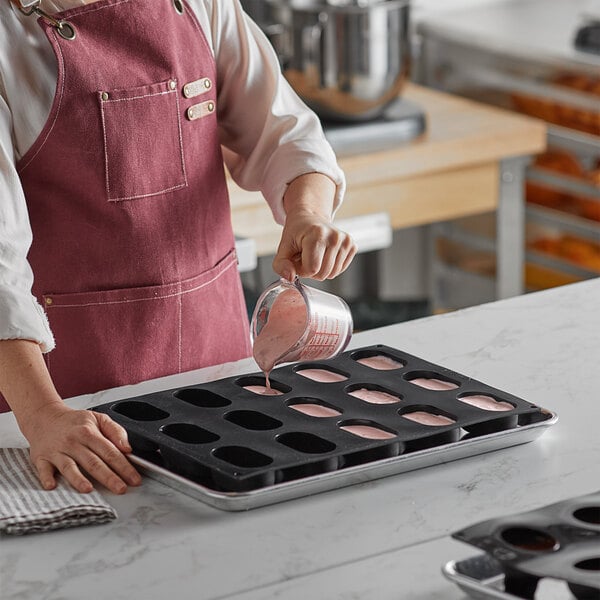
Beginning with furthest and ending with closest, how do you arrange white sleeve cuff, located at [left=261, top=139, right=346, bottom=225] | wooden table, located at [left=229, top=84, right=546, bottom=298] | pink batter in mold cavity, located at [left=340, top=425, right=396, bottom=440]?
wooden table, located at [left=229, top=84, right=546, bottom=298] < white sleeve cuff, located at [left=261, top=139, right=346, bottom=225] < pink batter in mold cavity, located at [left=340, top=425, right=396, bottom=440]

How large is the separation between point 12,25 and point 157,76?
0.20 metres

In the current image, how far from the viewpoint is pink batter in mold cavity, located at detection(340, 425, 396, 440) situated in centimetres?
124

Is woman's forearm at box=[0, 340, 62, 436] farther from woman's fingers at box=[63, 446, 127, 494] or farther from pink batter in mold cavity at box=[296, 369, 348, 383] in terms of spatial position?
pink batter in mold cavity at box=[296, 369, 348, 383]

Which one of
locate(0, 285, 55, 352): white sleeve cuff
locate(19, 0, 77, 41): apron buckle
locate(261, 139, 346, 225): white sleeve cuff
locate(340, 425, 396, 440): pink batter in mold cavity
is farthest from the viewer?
locate(261, 139, 346, 225): white sleeve cuff

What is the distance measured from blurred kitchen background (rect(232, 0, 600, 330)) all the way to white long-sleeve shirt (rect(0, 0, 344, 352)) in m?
0.54

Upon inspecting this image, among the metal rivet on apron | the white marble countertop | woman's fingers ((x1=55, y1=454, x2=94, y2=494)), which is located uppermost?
the metal rivet on apron

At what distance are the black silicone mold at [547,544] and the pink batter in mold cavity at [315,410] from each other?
306 mm

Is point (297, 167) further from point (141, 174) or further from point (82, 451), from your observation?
point (82, 451)

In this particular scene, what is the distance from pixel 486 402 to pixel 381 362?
0.53 feet

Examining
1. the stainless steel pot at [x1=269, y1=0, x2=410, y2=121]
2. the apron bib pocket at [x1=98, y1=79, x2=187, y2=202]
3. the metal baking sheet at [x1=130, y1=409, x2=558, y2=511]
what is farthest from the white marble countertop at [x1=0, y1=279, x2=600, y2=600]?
the stainless steel pot at [x1=269, y1=0, x2=410, y2=121]

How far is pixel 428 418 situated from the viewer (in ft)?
4.24

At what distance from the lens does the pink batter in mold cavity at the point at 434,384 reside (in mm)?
1375

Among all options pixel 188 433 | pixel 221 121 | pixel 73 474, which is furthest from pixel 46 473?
pixel 221 121

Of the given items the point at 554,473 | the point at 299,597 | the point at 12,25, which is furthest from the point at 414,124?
the point at 299,597
